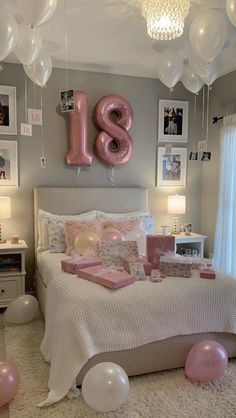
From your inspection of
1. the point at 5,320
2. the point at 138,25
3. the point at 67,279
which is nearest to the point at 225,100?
the point at 138,25

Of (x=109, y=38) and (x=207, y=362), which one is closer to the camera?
(x=207, y=362)

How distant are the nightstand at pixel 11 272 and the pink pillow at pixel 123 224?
0.85 m

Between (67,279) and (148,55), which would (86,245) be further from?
(148,55)

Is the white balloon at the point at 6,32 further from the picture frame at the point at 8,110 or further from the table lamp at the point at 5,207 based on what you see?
the table lamp at the point at 5,207

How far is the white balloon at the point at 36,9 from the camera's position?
1962 mm

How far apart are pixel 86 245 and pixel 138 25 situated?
191cm

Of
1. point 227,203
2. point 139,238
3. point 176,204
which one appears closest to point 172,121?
point 176,204

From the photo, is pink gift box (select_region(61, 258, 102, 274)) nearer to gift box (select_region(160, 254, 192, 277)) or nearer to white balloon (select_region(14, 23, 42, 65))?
gift box (select_region(160, 254, 192, 277))

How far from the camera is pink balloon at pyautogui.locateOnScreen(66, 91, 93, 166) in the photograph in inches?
149

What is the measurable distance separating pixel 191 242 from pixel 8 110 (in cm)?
253

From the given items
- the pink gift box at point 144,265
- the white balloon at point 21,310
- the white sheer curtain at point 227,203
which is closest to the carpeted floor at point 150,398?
the white balloon at point 21,310

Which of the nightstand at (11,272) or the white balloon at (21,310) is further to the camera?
the nightstand at (11,272)

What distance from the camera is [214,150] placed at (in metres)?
4.29

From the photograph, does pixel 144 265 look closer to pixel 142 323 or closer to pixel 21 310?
pixel 142 323
